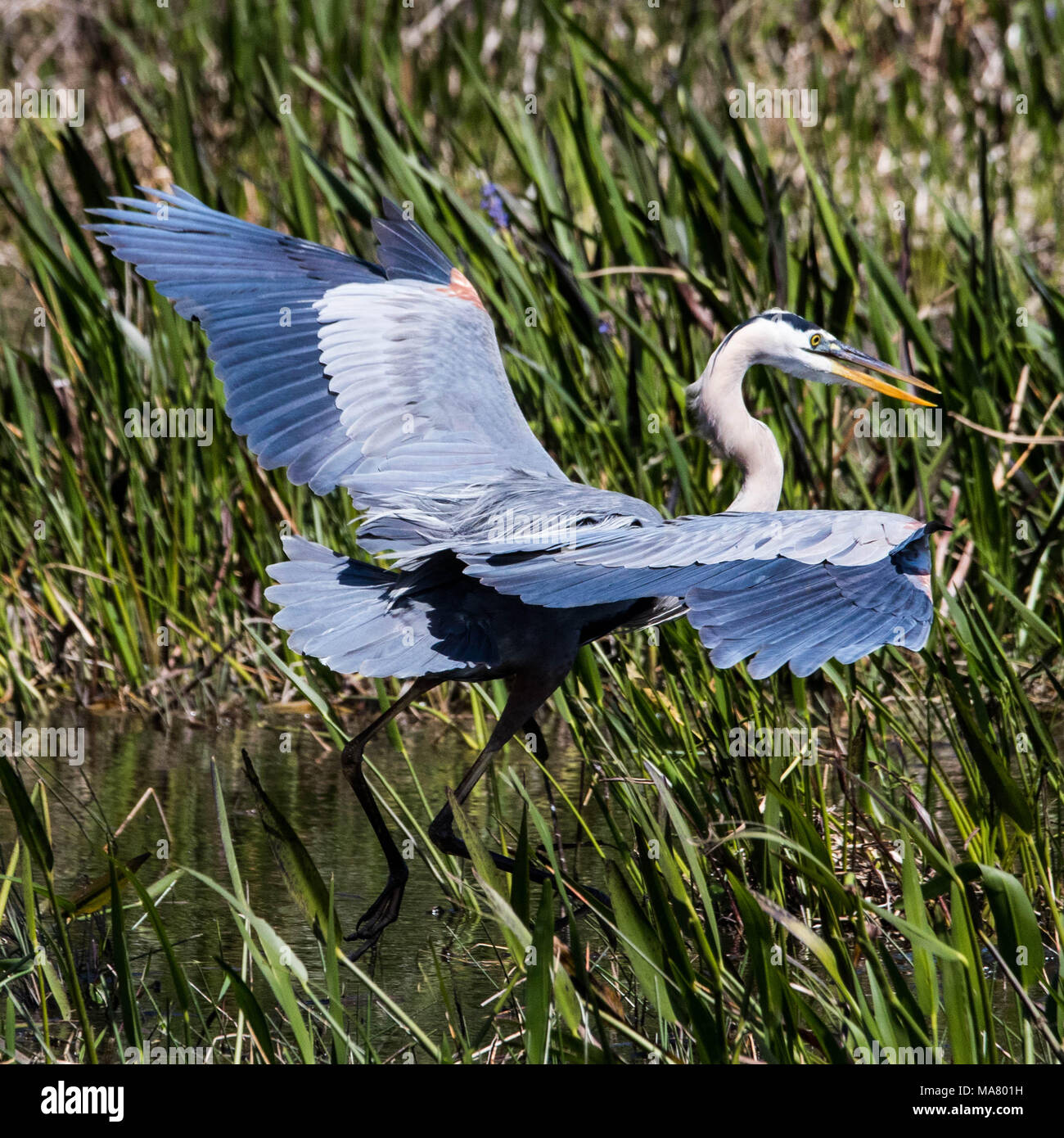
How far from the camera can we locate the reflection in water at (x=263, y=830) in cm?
313

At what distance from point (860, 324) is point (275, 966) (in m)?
4.13

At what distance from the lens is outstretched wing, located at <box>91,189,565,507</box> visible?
3742 millimetres

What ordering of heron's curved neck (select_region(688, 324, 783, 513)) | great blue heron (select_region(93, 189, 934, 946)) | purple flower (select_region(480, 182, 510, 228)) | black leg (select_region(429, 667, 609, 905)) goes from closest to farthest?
great blue heron (select_region(93, 189, 934, 946)) → black leg (select_region(429, 667, 609, 905)) → heron's curved neck (select_region(688, 324, 783, 513)) → purple flower (select_region(480, 182, 510, 228))

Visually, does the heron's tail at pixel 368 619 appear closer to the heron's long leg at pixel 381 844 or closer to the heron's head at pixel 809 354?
the heron's long leg at pixel 381 844

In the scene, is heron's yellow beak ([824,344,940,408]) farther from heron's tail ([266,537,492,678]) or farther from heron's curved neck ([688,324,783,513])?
heron's tail ([266,537,492,678])

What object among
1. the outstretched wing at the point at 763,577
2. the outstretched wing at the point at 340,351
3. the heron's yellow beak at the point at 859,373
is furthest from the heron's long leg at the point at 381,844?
the heron's yellow beak at the point at 859,373

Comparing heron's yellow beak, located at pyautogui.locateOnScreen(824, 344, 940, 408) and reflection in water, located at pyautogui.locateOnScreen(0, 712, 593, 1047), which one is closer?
reflection in water, located at pyautogui.locateOnScreen(0, 712, 593, 1047)

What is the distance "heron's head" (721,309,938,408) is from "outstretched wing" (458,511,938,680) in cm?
86

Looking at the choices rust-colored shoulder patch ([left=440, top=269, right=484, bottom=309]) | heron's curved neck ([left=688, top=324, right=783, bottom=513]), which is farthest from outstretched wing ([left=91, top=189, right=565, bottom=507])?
heron's curved neck ([left=688, top=324, right=783, bottom=513])

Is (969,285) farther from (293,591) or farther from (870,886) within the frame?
(293,591)

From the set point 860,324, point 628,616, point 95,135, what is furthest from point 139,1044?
point 95,135

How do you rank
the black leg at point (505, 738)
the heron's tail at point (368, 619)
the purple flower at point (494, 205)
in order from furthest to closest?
Answer: the purple flower at point (494, 205)
the black leg at point (505, 738)
the heron's tail at point (368, 619)

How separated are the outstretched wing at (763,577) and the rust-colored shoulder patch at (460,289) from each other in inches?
52.4

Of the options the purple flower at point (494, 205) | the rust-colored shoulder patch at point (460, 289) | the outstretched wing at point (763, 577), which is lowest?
the outstretched wing at point (763, 577)
